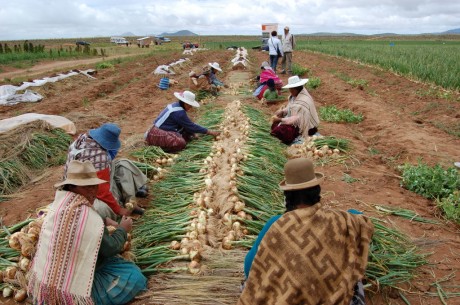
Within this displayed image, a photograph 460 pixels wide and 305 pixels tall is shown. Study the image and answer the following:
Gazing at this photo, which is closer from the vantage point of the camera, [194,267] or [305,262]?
[305,262]

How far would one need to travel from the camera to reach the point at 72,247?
2047 mm

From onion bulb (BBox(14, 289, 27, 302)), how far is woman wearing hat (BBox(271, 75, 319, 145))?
371 cm

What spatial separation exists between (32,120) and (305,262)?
17.7 ft

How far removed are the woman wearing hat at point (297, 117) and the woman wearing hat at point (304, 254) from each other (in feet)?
10.8

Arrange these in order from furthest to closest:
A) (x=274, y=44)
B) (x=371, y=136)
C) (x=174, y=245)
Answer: (x=274, y=44), (x=371, y=136), (x=174, y=245)

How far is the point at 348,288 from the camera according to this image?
1.81 m

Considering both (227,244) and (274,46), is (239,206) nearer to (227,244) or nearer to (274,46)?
(227,244)

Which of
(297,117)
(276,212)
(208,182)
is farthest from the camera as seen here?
(297,117)

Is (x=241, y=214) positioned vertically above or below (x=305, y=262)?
below

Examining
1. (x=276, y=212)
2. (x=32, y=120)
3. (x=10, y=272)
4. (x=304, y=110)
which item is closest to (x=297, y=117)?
(x=304, y=110)

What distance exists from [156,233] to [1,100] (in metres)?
7.99

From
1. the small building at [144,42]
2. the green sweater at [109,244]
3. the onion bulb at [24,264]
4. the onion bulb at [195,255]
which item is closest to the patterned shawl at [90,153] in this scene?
the onion bulb at [24,264]

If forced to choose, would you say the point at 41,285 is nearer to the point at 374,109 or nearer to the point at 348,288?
the point at 348,288

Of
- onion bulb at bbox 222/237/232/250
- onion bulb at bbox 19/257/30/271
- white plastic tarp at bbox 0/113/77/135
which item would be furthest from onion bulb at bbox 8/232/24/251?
white plastic tarp at bbox 0/113/77/135
